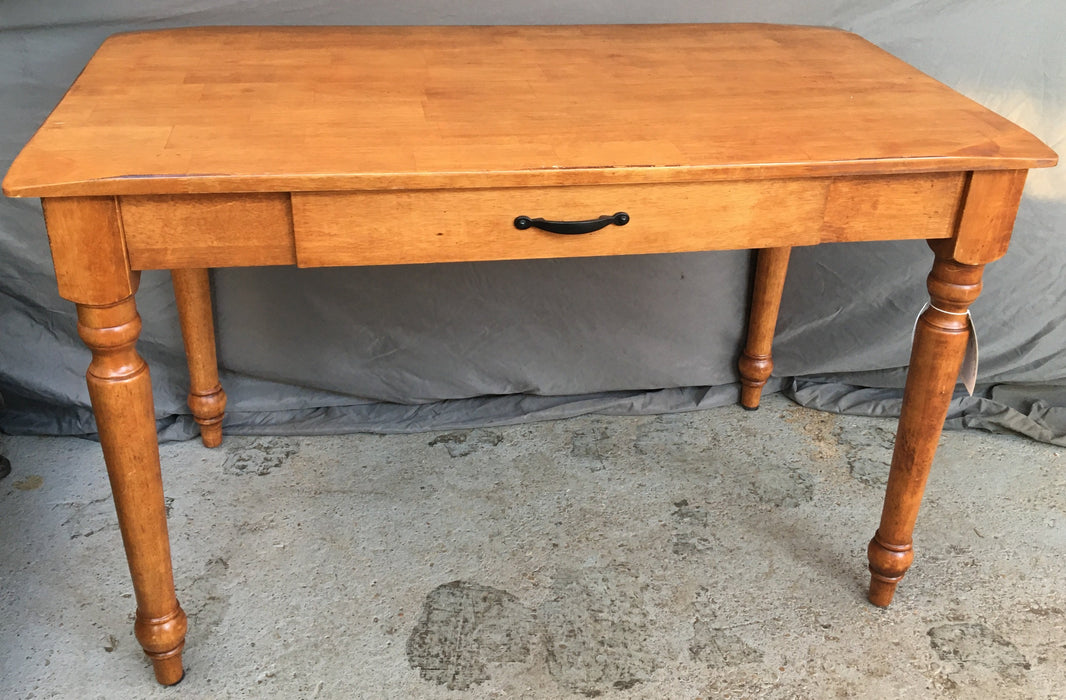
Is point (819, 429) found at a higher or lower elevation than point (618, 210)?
lower

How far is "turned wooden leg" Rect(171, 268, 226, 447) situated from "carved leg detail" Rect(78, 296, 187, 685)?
507 mm

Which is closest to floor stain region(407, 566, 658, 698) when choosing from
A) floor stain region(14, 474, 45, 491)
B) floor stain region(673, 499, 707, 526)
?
floor stain region(673, 499, 707, 526)

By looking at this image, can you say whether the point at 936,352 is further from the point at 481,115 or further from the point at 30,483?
the point at 30,483

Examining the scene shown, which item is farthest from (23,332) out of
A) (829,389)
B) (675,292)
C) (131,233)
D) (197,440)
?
(829,389)

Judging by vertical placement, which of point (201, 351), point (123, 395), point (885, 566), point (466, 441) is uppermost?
point (123, 395)

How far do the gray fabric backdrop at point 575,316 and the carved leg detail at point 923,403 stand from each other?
581 millimetres

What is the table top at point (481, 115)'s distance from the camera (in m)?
1.13

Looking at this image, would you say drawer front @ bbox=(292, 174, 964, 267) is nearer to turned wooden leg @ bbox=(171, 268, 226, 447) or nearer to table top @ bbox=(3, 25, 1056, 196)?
table top @ bbox=(3, 25, 1056, 196)

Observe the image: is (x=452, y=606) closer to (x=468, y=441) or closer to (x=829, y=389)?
(x=468, y=441)

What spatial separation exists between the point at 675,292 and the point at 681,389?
21 cm

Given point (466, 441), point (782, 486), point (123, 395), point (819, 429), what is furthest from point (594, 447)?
point (123, 395)

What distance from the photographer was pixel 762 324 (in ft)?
6.61

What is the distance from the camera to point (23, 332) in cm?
190

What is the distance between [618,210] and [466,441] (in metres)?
0.88
